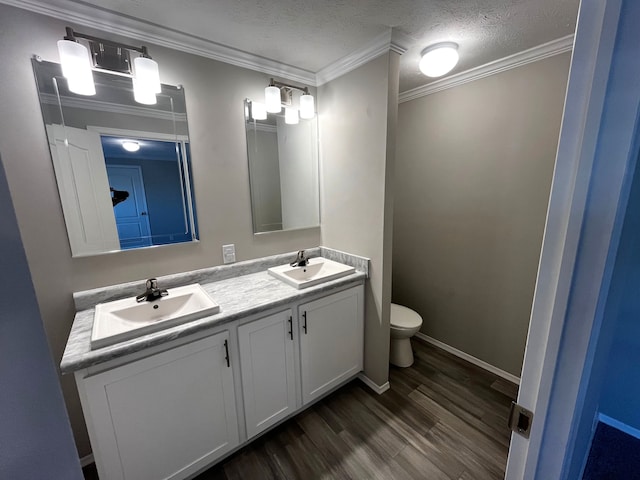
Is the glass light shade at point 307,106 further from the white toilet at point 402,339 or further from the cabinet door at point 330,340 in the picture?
the white toilet at point 402,339

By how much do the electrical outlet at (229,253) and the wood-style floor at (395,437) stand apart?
3.69 feet

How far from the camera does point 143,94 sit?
143 centimetres

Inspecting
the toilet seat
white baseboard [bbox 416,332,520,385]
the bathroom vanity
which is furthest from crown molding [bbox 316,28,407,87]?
white baseboard [bbox 416,332,520,385]

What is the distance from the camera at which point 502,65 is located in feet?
5.93

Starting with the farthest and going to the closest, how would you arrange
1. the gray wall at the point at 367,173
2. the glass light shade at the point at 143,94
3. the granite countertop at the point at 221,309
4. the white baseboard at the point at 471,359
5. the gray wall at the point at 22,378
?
the white baseboard at the point at 471,359 → the gray wall at the point at 367,173 → the glass light shade at the point at 143,94 → the granite countertop at the point at 221,309 → the gray wall at the point at 22,378

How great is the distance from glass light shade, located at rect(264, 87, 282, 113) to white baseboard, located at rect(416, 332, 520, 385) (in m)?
2.37

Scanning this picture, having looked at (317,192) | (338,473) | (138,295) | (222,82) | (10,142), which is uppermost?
(222,82)

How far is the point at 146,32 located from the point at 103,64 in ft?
0.93

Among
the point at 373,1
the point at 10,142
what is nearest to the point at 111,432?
the point at 10,142

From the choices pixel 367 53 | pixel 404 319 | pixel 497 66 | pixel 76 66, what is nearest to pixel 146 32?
pixel 76 66

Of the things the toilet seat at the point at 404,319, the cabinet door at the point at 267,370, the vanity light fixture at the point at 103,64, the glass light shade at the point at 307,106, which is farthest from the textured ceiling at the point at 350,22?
the toilet seat at the point at 404,319

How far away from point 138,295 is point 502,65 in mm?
2739

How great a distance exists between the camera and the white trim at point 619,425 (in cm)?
156

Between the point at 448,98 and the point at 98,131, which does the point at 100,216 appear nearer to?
the point at 98,131
